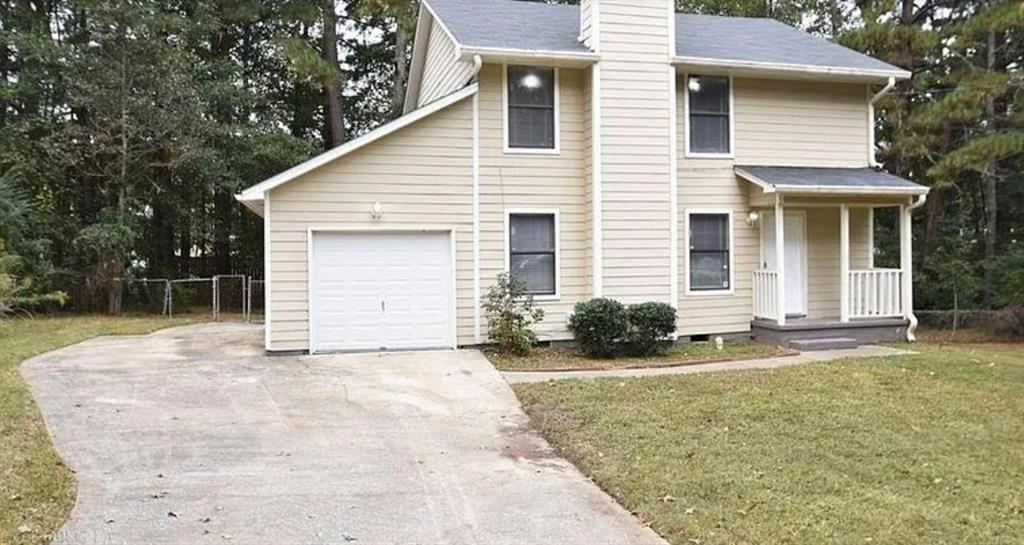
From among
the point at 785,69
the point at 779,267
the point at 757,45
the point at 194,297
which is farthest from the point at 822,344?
the point at 194,297

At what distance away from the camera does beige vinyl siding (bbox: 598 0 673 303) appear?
40.0 feet

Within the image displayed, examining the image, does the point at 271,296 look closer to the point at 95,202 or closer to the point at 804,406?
the point at 804,406

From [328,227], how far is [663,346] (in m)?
5.58

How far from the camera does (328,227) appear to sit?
11.4 meters

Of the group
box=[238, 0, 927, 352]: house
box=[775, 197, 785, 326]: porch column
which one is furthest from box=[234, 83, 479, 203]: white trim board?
box=[775, 197, 785, 326]: porch column

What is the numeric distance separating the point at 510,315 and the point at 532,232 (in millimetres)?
1639

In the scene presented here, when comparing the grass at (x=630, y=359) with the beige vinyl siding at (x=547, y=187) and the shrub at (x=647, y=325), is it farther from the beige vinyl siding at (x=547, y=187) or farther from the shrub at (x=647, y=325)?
the beige vinyl siding at (x=547, y=187)

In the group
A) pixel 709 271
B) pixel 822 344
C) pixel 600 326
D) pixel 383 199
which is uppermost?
pixel 383 199

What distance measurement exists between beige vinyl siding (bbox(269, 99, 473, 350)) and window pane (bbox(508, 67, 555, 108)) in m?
0.87

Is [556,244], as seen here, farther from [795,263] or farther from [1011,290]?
[1011,290]

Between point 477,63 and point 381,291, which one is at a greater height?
point 477,63

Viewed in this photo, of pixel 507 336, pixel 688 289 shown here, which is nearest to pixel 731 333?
pixel 688 289

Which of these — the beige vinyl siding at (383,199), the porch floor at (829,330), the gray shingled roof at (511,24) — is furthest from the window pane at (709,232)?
the beige vinyl siding at (383,199)

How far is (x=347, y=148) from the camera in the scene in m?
11.2
